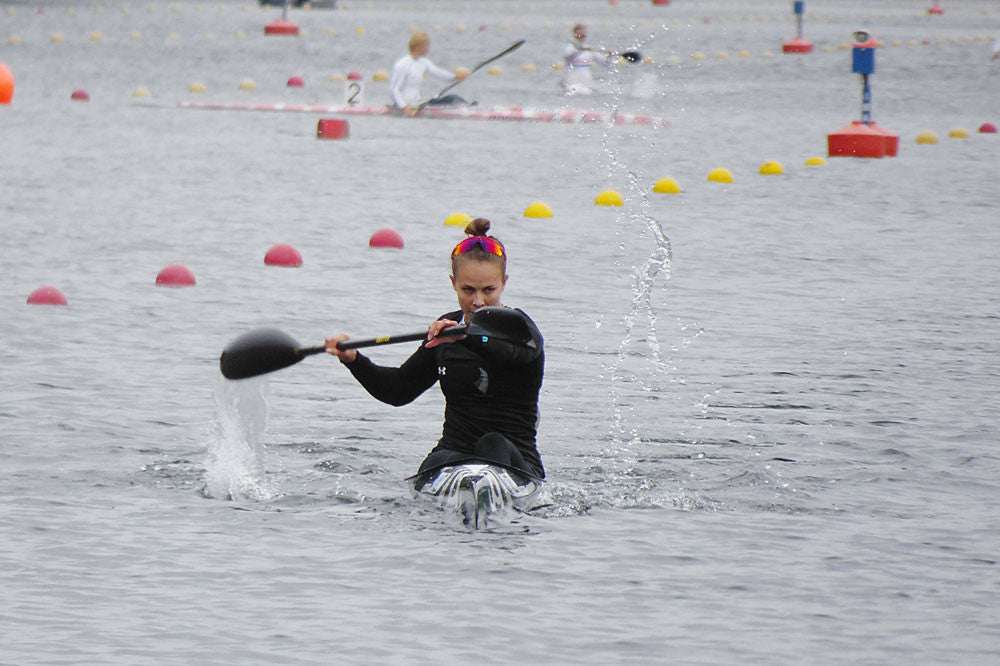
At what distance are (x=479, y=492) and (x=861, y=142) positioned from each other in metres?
14.4

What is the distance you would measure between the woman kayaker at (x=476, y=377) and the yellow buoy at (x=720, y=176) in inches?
437

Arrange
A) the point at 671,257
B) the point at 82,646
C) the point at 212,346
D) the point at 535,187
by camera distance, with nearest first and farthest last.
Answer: the point at 82,646 → the point at 212,346 → the point at 671,257 → the point at 535,187

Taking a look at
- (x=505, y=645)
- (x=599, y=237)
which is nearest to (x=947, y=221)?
(x=599, y=237)

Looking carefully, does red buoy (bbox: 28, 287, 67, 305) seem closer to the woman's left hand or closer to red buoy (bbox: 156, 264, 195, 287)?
red buoy (bbox: 156, 264, 195, 287)

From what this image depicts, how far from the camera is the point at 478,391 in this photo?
268 inches

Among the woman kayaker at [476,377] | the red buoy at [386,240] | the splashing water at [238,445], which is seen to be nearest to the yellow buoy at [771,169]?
the red buoy at [386,240]

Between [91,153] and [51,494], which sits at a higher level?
[91,153]

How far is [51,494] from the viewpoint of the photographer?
6.73 metres

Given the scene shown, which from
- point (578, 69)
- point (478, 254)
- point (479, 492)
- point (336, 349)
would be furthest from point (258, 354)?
point (578, 69)

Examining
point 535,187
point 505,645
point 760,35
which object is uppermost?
point 760,35

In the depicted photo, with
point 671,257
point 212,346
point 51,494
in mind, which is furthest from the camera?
point 671,257

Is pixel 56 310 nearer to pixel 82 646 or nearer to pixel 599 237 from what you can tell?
pixel 599 237

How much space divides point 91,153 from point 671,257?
807 cm

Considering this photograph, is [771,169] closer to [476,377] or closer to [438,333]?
[476,377]
